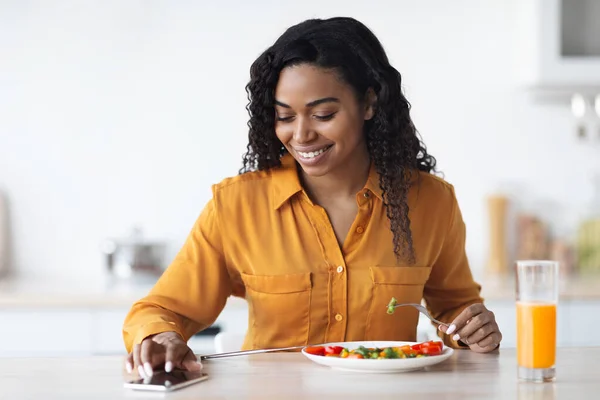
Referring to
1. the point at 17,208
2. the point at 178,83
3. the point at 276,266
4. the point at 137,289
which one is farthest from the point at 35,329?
the point at 276,266

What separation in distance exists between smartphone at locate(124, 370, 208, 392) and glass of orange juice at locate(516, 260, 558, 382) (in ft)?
1.81

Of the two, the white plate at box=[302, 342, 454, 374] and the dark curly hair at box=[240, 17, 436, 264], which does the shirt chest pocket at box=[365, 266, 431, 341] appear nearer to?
the dark curly hair at box=[240, 17, 436, 264]

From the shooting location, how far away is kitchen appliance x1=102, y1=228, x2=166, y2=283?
133 inches

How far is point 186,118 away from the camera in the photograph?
3.66 metres

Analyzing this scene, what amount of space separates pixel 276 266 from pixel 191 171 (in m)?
1.76

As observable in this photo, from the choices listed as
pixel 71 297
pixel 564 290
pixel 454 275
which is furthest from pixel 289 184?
pixel 564 290

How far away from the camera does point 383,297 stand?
6.50ft

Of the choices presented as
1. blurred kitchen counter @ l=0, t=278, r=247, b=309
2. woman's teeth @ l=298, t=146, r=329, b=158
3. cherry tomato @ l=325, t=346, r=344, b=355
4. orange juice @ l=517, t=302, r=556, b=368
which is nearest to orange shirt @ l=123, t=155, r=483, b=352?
woman's teeth @ l=298, t=146, r=329, b=158

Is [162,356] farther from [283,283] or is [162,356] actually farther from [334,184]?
[334,184]

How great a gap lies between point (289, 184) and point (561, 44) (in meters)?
1.81

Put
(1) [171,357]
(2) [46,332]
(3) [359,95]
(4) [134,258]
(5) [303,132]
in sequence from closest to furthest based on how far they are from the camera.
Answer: (1) [171,357]
(5) [303,132]
(3) [359,95]
(2) [46,332]
(4) [134,258]

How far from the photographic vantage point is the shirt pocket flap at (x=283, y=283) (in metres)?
1.96

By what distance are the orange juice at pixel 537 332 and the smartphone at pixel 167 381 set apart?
21.5 inches

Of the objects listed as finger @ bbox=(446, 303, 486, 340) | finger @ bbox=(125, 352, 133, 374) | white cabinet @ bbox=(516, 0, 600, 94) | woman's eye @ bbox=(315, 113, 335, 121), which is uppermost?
white cabinet @ bbox=(516, 0, 600, 94)
